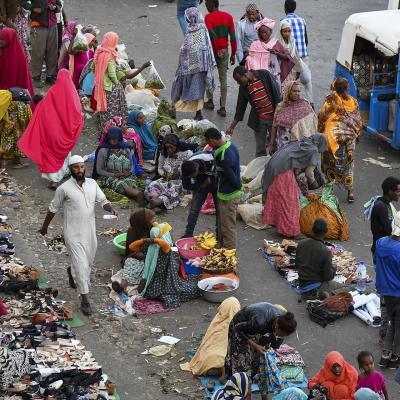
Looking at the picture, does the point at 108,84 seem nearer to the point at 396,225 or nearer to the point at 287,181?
the point at 287,181

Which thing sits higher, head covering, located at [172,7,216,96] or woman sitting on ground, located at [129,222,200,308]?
head covering, located at [172,7,216,96]

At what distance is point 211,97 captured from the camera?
17297mm

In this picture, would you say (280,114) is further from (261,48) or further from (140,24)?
(140,24)

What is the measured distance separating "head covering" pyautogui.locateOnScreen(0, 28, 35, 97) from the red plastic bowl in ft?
14.3

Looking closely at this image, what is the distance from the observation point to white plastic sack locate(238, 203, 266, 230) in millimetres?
13719

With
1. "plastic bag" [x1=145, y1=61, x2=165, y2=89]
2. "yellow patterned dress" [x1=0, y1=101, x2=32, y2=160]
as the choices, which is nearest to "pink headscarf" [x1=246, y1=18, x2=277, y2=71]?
"plastic bag" [x1=145, y1=61, x2=165, y2=89]

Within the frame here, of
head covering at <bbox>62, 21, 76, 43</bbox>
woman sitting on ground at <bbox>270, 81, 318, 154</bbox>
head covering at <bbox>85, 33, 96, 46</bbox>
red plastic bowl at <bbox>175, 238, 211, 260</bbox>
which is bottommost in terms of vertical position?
red plastic bowl at <bbox>175, 238, 211, 260</bbox>

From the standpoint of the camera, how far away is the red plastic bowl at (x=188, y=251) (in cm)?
1238

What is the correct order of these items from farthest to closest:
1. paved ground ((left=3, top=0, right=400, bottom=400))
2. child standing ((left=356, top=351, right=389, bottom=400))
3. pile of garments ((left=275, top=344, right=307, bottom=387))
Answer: paved ground ((left=3, top=0, right=400, bottom=400)) < pile of garments ((left=275, top=344, right=307, bottom=387)) < child standing ((left=356, top=351, right=389, bottom=400))

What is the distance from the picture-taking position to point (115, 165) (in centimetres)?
1441

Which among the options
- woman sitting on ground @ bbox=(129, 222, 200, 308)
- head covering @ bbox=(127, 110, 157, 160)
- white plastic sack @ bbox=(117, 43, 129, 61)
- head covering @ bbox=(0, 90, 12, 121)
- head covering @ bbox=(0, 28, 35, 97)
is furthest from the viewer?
white plastic sack @ bbox=(117, 43, 129, 61)

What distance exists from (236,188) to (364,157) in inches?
165

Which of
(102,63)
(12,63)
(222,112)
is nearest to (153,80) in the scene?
(222,112)

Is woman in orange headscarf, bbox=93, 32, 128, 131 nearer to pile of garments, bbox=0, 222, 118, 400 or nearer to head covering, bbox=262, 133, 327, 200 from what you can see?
head covering, bbox=262, 133, 327, 200
